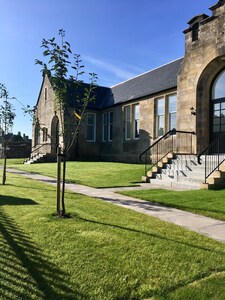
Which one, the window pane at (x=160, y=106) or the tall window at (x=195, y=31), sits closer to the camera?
the tall window at (x=195, y=31)

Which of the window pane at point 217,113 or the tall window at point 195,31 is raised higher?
the tall window at point 195,31

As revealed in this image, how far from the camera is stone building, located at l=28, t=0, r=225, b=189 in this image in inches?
586

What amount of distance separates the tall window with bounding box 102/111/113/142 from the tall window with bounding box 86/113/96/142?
3.16ft

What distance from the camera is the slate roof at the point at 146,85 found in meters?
21.0

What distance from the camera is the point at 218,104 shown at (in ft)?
49.2

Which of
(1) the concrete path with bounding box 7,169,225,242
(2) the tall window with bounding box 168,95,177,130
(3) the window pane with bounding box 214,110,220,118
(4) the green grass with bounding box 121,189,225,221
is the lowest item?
(1) the concrete path with bounding box 7,169,225,242

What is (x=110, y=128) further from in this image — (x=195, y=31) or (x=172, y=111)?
(x=195, y=31)

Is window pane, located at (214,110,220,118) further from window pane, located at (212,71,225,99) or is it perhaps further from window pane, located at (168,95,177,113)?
window pane, located at (168,95,177,113)

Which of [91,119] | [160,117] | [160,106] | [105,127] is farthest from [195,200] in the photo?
Answer: [91,119]

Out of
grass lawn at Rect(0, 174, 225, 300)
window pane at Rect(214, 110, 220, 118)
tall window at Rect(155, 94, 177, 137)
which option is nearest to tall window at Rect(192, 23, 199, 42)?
window pane at Rect(214, 110, 220, 118)

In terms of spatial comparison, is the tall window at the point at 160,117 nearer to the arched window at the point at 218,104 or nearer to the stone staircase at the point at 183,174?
the arched window at the point at 218,104

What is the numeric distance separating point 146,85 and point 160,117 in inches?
160

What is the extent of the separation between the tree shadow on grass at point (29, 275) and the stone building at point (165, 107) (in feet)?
10.7

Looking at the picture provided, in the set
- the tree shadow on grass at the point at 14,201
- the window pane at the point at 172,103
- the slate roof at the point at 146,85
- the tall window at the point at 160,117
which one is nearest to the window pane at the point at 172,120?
the window pane at the point at 172,103
